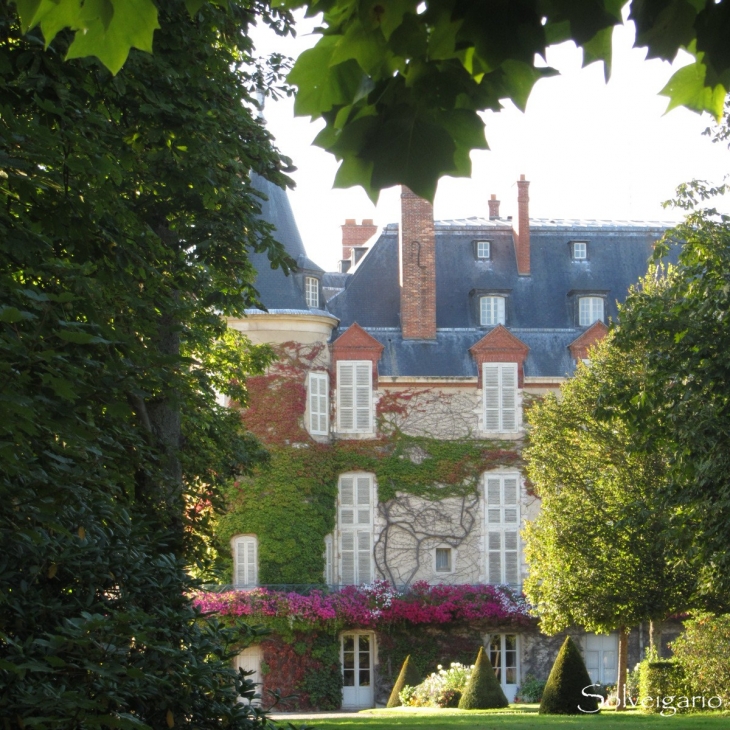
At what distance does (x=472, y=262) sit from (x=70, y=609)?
26.8 m

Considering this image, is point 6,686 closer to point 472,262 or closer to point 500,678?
point 500,678

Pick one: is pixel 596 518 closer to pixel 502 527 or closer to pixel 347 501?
pixel 502 527

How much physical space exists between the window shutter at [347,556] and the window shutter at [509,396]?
4872 millimetres

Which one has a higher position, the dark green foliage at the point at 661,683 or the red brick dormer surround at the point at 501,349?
the red brick dormer surround at the point at 501,349

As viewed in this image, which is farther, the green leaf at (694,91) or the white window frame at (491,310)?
the white window frame at (491,310)

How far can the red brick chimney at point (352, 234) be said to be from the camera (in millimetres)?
38875

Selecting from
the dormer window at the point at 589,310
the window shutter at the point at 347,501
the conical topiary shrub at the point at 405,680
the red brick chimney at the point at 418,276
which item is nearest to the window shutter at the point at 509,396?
the red brick chimney at the point at 418,276

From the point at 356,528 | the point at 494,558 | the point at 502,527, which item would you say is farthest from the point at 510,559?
the point at 356,528

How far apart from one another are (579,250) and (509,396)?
545 centimetres

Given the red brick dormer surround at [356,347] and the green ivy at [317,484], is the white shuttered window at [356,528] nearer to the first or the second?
the green ivy at [317,484]

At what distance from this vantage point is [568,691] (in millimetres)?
20703

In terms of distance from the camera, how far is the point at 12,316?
4965mm

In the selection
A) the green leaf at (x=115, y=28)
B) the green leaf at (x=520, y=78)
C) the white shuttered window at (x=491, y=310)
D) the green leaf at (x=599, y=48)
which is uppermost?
the white shuttered window at (x=491, y=310)

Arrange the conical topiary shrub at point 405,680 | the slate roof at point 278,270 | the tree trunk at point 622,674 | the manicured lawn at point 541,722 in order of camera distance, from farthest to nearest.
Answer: the slate roof at point 278,270, the conical topiary shrub at point 405,680, the tree trunk at point 622,674, the manicured lawn at point 541,722
